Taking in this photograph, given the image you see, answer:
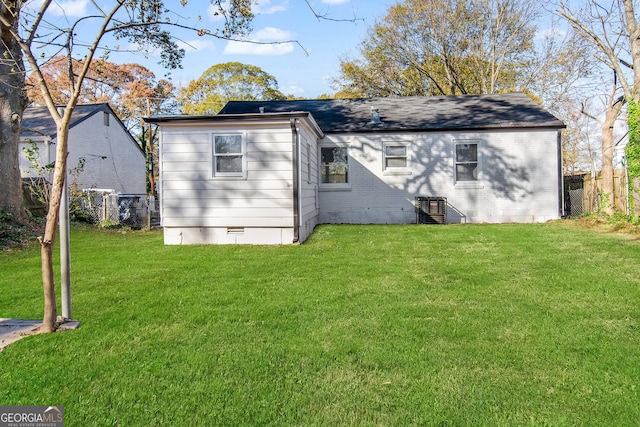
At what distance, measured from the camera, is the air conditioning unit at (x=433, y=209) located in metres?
13.1

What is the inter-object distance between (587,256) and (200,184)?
24.3 ft

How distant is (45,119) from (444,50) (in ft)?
64.6

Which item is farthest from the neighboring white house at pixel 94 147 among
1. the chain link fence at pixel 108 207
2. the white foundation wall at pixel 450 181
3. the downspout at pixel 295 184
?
the downspout at pixel 295 184

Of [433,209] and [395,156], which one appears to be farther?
[395,156]

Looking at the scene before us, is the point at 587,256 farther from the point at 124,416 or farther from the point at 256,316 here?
the point at 124,416

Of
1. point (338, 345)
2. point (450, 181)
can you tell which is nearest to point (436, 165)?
point (450, 181)

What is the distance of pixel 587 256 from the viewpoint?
721cm

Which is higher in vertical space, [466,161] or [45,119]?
[45,119]

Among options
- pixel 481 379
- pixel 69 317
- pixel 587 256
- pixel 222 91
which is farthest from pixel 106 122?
pixel 481 379

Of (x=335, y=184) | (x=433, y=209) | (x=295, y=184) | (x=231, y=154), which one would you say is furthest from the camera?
(x=335, y=184)

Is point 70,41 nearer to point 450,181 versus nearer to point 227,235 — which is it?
point 227,235

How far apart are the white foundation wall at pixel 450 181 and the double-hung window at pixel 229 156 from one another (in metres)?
4.74

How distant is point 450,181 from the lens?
1341 cm

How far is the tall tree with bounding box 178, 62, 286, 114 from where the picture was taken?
3161cm
